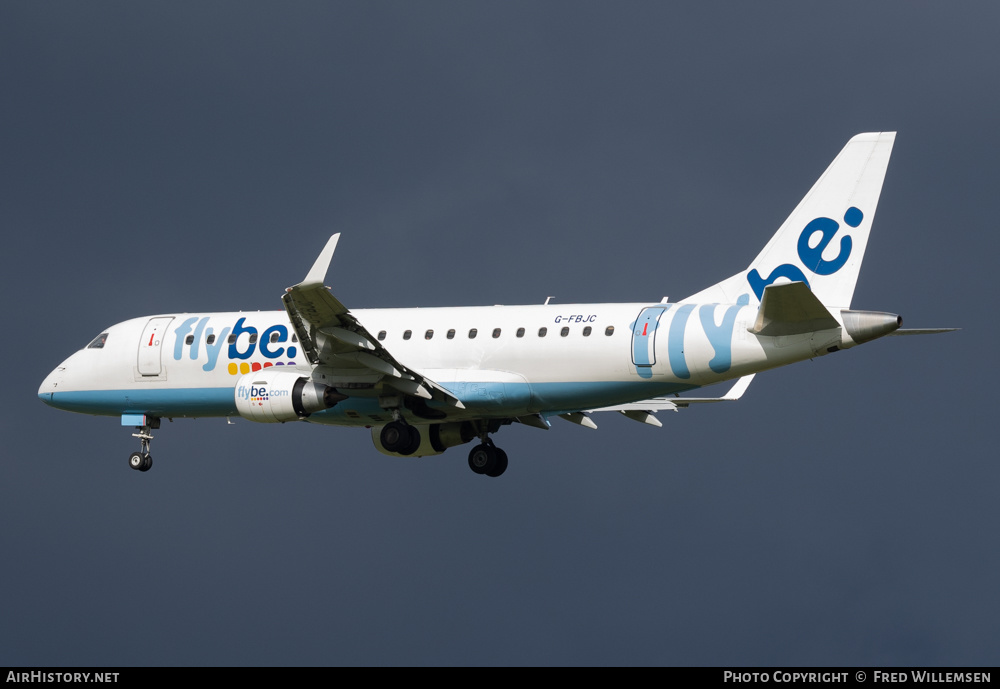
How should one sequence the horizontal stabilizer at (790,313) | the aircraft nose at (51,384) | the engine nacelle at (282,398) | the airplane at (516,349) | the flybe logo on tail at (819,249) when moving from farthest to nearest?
the aircraft nose at (51,384) < the engine nacelle at (282,398) < the flybe logo on tail at (819,249) < the airplane at (516,349) < the horizontal stabilizer at (790,313)

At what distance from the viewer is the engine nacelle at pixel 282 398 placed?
4078 centimetres

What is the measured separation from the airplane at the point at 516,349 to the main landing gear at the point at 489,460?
0.13 ft

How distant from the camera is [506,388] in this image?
41.1 meters

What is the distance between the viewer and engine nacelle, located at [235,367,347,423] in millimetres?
40781

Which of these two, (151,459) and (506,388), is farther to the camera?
(151,459)

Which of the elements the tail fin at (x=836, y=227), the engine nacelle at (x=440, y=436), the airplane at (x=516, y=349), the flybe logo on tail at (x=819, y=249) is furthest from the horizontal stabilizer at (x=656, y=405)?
the tail fin at (x=836, y=227)

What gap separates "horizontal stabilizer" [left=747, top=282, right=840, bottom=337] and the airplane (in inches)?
1.9

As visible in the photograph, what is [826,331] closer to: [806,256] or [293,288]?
[806,256]

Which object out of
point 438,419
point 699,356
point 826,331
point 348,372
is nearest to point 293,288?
point 348,372

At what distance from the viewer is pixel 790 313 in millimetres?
37219

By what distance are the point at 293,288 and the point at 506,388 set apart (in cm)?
647

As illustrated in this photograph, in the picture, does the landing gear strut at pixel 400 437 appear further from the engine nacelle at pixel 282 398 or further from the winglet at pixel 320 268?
the winglet at pixel 320 268
